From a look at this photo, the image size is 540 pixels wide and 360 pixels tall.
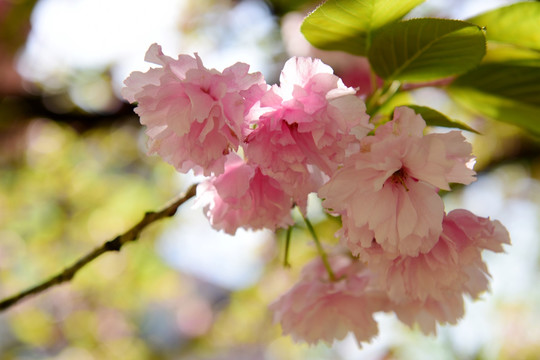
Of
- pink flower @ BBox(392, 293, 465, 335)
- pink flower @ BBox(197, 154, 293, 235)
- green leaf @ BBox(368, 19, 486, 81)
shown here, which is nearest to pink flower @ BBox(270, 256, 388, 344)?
pink flower @ BBox(392, 293, 465, 335)

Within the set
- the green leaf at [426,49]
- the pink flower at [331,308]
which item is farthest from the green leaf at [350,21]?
the pink flower at [331,308]

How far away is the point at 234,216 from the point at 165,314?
5.01 m

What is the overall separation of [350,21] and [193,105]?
209mm

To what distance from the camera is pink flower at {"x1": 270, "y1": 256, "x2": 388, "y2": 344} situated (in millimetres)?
626

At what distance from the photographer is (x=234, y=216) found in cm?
54

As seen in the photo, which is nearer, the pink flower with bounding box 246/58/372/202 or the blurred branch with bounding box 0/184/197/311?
the pink flower with bounding box 246/58/372/202

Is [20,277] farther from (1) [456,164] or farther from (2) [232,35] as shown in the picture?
(1) [456,164]

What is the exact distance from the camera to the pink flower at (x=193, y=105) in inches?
Answer: 16.5

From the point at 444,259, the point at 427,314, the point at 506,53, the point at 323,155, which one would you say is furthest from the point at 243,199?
the point at 506,53

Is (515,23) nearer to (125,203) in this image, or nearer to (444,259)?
(444,259)

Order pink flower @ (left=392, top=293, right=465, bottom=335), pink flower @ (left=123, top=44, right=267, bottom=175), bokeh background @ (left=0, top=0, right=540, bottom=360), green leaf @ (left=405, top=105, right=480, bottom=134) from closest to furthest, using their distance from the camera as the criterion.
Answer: pink flower @ (left=123, top=44, right=267, bottom=175)
green leaf @ (left=405, top=105, right=480, bottom=134)
pink flower @ (left=392, top=293, right=465, bottom=335)
bokeh background @ (left=0, top=0, right=540, bottom=360)

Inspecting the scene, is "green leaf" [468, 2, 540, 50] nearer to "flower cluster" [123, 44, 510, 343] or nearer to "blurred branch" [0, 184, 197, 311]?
"flower cluster" [123, 44, 510, 343]

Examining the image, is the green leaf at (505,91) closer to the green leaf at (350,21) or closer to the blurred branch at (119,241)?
the green leaf at (350,21)

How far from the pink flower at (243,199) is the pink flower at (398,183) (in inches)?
2.8
